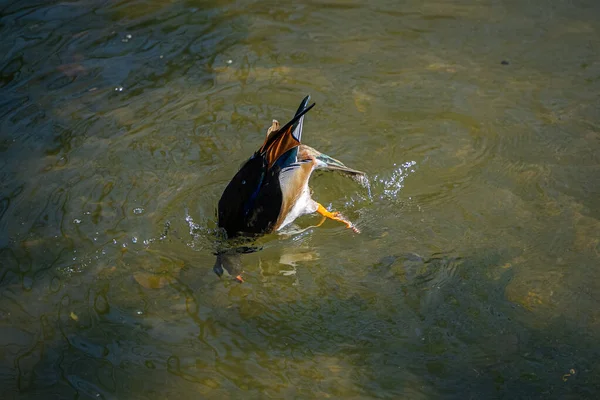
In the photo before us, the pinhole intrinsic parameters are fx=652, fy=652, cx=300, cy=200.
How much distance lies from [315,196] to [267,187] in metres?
0.91

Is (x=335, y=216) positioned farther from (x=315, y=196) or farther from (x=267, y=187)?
(x=267, y=187)

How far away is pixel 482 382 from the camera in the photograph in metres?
3.64

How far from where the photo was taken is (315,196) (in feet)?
17.6

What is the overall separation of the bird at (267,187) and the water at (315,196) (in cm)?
29

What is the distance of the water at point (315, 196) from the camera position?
3877mm

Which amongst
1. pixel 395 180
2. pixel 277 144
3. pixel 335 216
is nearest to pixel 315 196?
pixel 335 216

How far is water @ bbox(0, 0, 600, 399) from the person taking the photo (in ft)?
12.7

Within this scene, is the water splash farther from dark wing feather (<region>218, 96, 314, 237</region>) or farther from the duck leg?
dark wing feather (<region>218, 96, 314, 237</region>)

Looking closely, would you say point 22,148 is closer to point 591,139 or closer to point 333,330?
point 333,330

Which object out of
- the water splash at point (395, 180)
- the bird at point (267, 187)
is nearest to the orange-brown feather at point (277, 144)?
the bird at point (267, 187)

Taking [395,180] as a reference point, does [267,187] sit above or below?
above

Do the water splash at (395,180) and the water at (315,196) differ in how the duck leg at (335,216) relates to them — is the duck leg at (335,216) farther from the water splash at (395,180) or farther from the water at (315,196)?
the water splash at (395,180)

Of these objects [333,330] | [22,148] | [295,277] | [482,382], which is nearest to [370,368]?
[333,330]

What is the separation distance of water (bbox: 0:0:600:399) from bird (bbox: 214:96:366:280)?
285 mm
